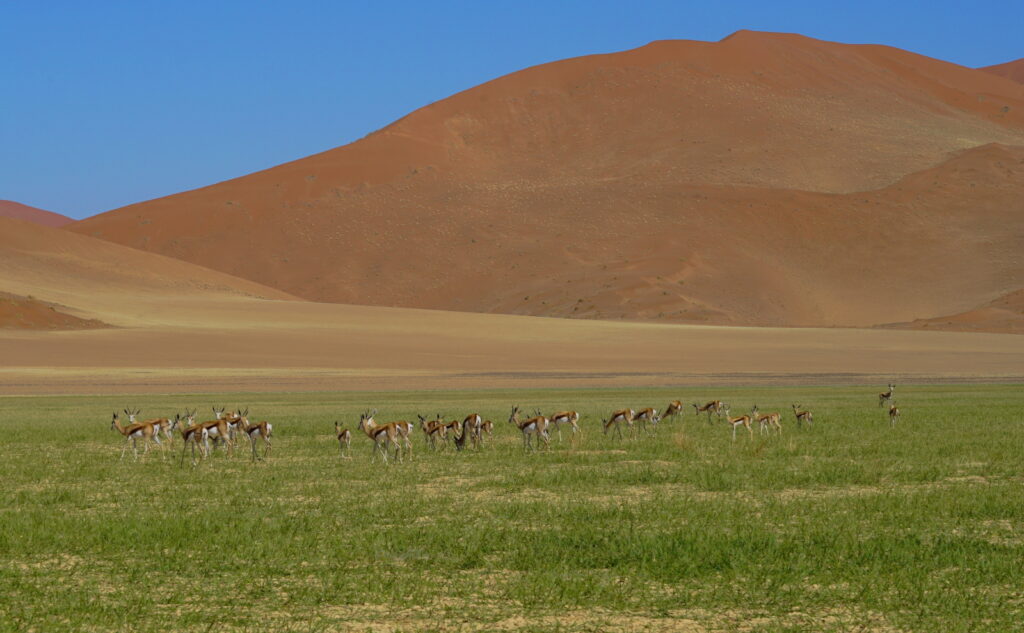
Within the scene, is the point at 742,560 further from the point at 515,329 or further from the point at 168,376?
the point at 515,329

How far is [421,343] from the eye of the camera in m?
86.9

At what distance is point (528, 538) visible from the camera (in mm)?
15109

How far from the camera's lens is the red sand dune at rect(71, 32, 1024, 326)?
133 metres

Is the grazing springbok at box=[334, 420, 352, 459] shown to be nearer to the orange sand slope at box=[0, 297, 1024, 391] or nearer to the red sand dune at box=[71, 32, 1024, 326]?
the orange sand slope at box=[0, 297, 1024, 391]

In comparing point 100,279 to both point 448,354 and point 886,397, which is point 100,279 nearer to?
point 448,354

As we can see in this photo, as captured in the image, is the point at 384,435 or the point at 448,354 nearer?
the point at 384,435

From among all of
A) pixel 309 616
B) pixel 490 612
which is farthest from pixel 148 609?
pixel 490 612

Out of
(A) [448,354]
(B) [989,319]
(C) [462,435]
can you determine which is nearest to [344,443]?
(C) [462,435]

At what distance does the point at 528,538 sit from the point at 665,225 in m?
139

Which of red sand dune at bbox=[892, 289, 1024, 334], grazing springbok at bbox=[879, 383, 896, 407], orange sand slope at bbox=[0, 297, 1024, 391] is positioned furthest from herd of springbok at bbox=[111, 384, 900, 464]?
red sand dune at bbox=[892, 289, 1024, 334]

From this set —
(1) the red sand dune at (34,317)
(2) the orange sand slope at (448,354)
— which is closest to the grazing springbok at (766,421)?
(2) the orange sand slope at (448,354)

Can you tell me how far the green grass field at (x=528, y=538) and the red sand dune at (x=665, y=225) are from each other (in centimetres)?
9635

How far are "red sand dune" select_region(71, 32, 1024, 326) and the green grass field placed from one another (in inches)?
3793

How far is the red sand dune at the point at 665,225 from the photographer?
133375mm
